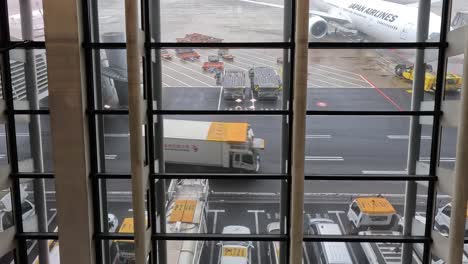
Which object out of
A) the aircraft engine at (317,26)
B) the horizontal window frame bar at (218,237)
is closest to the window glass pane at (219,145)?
the horizontal window frame bar at (218,237)

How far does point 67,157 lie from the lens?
7.01m

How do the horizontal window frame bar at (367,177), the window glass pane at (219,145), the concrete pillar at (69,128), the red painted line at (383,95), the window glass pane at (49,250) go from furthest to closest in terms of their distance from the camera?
1. the window glass pane at (49,250)
2. the window glass pane at (219,145)
3. the horizontal window frame bar at (367,177)
4. the red painted line at (383,95)
5. the concrete pillar at (69,128)

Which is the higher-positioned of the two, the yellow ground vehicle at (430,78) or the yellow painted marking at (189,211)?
the yellow ground vehicle at (430,78)

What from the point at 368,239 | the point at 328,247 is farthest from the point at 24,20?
the point at 368,239

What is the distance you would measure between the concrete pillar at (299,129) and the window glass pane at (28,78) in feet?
11.6

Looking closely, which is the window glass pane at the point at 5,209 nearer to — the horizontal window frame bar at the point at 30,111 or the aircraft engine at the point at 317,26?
the horizontal window frame bar at the point at 30,111

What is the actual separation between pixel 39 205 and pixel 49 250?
72 centimetres

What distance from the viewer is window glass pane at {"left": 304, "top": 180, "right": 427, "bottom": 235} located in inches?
297

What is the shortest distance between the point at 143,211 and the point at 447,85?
444 centimetres

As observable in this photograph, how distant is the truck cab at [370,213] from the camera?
24.8 ft

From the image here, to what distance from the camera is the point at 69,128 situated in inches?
274

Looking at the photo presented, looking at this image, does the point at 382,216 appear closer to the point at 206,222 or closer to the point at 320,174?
the point at 320,174

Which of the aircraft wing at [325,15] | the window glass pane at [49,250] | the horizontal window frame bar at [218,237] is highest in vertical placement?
the aircraft wing at [325,15]

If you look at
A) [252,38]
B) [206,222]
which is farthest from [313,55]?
[206,222]
